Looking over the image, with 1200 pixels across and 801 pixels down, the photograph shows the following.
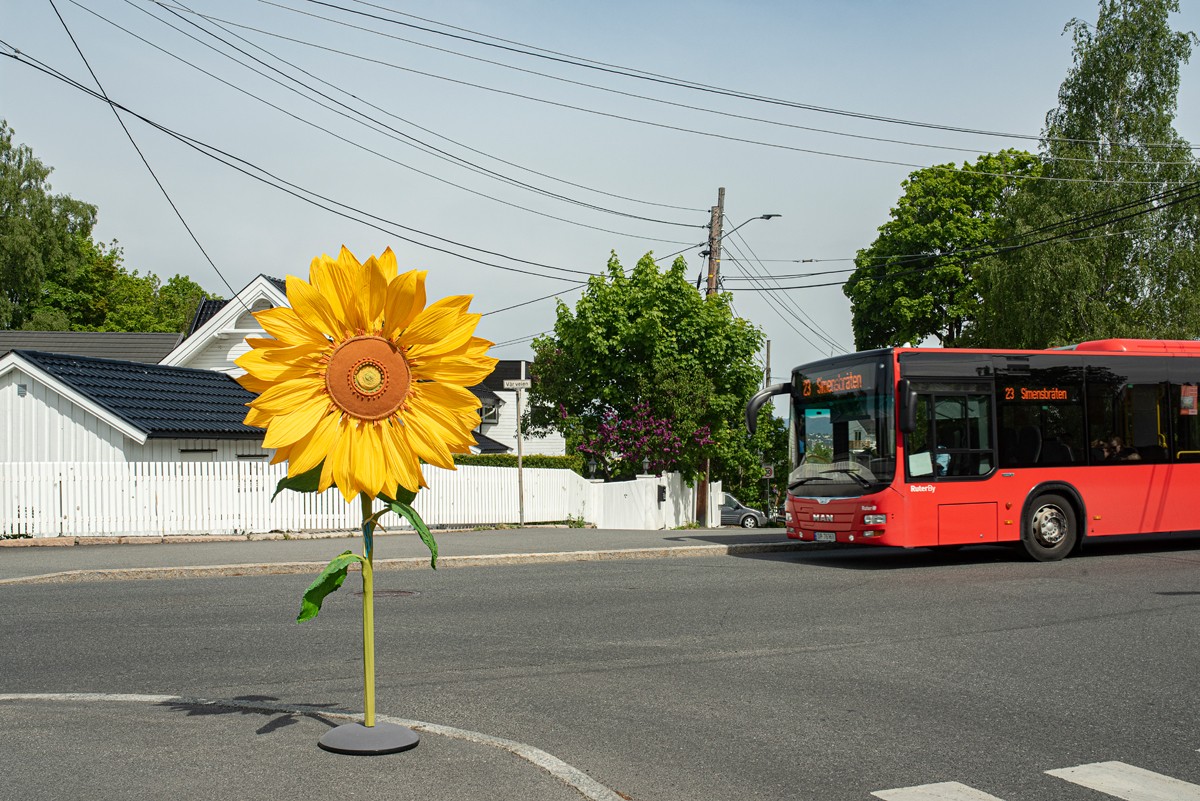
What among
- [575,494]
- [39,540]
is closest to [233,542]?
[39,540]

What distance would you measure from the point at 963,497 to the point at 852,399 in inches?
78.9

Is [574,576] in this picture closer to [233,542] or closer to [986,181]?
[233,542]

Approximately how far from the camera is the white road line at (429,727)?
4.72 meters

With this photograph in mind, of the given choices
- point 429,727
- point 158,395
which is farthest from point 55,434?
point 429,727

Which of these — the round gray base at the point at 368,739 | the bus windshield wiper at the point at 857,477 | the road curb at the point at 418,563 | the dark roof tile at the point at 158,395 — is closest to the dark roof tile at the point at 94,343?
the dark roof tile at the point at 158,395

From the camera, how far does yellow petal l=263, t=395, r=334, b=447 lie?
429cm

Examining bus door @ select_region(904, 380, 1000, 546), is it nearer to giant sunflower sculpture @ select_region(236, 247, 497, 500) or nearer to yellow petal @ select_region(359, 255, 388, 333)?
giant sunflower sculpture @ select_region(236, 247, 497, 500)

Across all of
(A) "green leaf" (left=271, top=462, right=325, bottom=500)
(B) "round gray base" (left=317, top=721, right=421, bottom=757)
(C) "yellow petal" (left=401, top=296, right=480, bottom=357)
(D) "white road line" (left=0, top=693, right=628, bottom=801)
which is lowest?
(D) "white road line" (left=0, top=693, right=628, bottom=801)

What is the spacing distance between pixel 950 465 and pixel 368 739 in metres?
11.8

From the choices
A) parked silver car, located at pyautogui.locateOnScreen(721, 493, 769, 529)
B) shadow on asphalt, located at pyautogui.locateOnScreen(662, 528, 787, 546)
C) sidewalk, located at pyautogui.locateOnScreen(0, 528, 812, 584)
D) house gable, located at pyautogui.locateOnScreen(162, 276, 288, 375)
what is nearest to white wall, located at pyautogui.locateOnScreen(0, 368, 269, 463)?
sidewalk, located at pyautogui.locateOnScreen(0, 528, 812, 584)

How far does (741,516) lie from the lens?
148ft

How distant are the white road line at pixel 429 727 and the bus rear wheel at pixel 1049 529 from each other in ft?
38.7

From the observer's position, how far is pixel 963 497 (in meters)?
15.1

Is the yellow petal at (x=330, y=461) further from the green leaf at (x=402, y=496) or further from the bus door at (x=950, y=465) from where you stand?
the bus door at (x=950, y=465)
